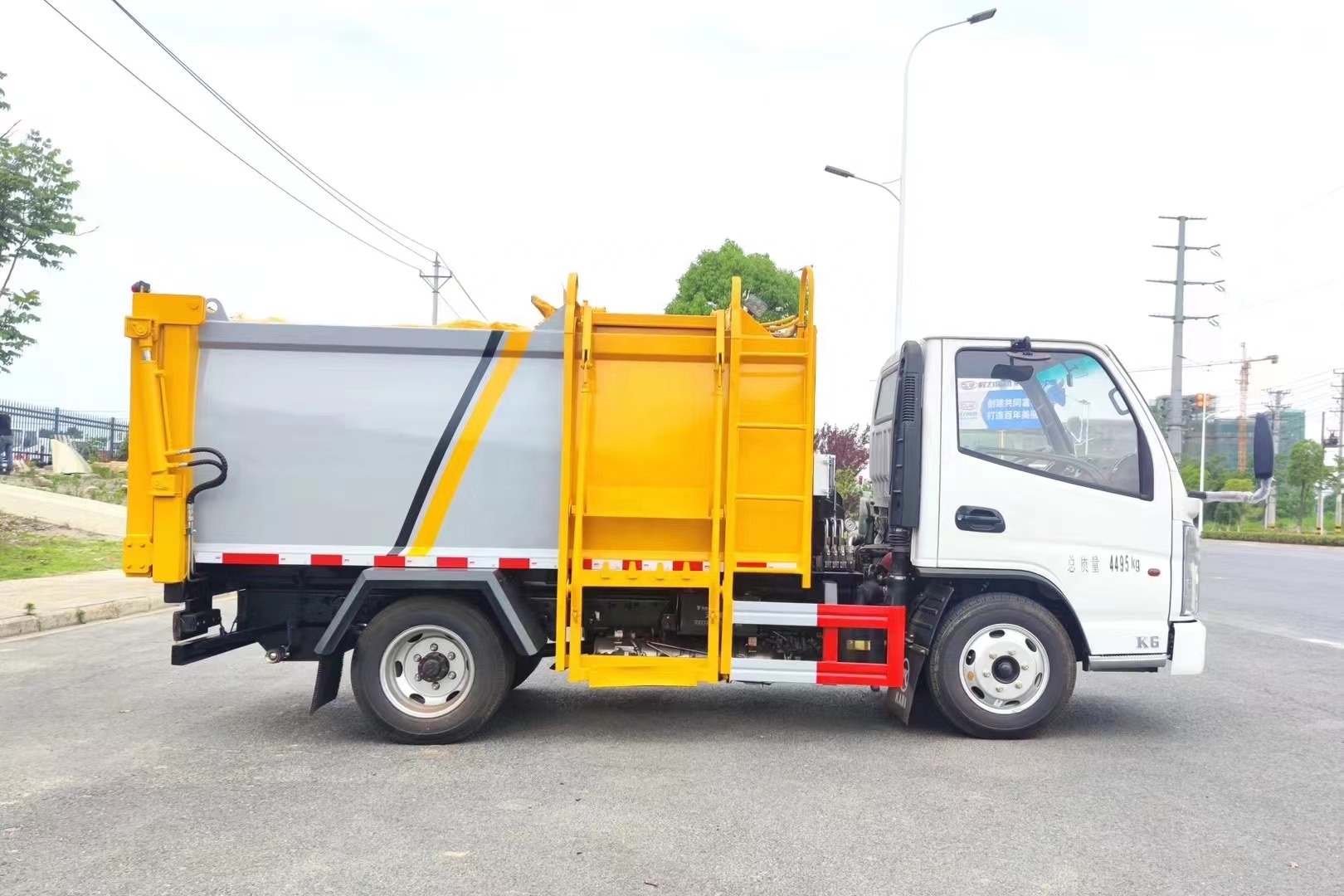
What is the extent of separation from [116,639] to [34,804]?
19.5ft

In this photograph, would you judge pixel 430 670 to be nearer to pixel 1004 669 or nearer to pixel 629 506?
pixel 629 506

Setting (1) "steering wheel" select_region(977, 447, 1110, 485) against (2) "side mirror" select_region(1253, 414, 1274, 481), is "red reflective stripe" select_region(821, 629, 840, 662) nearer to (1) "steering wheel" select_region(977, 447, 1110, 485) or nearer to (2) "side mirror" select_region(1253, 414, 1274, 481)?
(1) "steering wheel" select_region(977, 447, 1110, 485)

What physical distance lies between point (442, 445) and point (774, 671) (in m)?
2.43

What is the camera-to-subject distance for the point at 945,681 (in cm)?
639

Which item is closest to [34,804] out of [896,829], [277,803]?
[277,803]

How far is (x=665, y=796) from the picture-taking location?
534 cm

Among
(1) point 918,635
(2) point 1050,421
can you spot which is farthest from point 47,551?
(2) point 1050,421

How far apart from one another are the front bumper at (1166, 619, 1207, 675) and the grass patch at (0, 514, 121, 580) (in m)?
14.3

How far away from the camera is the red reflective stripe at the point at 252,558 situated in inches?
249

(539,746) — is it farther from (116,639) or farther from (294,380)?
(116,639)

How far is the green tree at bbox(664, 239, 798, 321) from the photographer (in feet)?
102

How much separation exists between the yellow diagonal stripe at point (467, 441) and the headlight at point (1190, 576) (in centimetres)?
423

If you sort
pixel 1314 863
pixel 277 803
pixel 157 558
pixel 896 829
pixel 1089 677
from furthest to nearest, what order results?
pixel 1089 677 → pixel 157 558 → pixel 277 803 → pixel 896 829 → pixel 1314 863

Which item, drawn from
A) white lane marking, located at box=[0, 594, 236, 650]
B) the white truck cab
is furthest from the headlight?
white lane marking, located at box=[0, 594, 236, 650]
